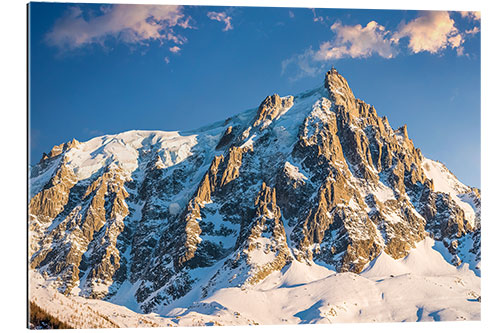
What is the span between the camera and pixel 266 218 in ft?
361

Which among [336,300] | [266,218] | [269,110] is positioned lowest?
[336,300]

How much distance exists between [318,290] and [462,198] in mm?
48305

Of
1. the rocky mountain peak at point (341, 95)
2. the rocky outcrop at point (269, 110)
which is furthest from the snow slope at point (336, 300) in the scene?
the rocky outcrop at point (269, 110)

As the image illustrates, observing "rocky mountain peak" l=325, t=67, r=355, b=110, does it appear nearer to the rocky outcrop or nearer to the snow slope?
the rocky outcrop

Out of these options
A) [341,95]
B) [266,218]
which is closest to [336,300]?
[266,218]

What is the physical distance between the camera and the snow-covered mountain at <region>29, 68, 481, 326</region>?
101m

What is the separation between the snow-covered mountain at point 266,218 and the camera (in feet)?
330

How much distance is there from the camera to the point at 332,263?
343 feet

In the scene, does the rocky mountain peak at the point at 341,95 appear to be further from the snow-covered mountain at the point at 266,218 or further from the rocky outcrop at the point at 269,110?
the rocky outcrop at the point at 269,110

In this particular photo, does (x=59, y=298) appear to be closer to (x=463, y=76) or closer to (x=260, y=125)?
(x=463, y=76)

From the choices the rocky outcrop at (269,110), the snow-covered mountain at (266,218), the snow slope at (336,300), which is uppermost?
the rocky outcrop at (269,110)

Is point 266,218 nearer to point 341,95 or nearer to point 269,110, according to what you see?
point 269,110

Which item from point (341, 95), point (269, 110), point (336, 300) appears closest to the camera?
Answer: point (336, 300)

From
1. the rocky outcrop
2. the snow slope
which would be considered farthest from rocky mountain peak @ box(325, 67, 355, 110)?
the snow slope
